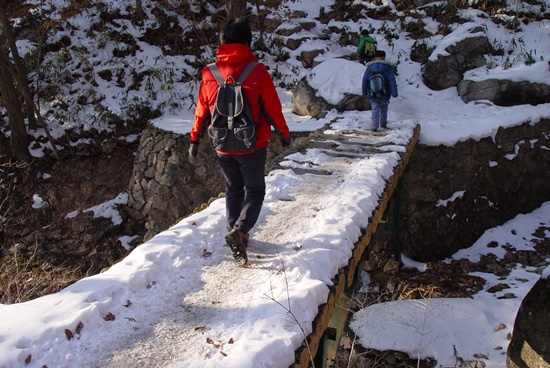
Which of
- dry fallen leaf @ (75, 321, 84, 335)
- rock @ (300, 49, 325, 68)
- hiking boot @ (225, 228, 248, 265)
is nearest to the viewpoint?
dry fallen leaf @ (75, 321, 84, 335)

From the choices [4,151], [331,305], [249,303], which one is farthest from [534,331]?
[4,151]

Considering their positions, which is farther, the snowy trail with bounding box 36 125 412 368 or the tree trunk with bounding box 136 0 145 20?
the tree trunk with bounding box 136 0 145 20

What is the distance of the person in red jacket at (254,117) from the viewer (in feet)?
10.9

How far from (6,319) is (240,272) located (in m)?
1.58

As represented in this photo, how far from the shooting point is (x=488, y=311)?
20.8 feet

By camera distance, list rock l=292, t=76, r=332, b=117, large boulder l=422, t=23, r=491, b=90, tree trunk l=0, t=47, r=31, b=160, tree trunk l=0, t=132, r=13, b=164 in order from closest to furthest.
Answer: rock l=292, t=76, r=332, b=117
tree trunk l=0, t=47, r=31, b=160
tree trunk l=0, t=132, r=13, b=164
large boulder l=422, t=23, r=491, b=90

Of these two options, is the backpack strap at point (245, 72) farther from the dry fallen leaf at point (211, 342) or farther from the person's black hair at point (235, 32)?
the dry fallen leaf at point (211, 342)

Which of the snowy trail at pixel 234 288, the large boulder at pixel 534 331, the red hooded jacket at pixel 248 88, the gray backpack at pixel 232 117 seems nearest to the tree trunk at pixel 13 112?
the snowy trail at pixel 234 288

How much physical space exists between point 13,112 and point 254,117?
9806 mm

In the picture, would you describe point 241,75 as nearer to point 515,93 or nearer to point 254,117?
point 254,117

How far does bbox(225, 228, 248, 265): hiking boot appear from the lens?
3.48m

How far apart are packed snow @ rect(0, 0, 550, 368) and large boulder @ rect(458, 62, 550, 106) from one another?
162 inches

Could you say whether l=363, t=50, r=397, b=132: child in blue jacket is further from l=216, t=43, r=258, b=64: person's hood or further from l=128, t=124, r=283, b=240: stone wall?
l=216, t=43, r=258, b=64: person's hood

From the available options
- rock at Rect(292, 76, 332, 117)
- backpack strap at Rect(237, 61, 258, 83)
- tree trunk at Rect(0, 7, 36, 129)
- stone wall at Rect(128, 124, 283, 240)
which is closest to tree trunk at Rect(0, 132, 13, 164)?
tree trunk at Rect(0, 7, 36, 129)
